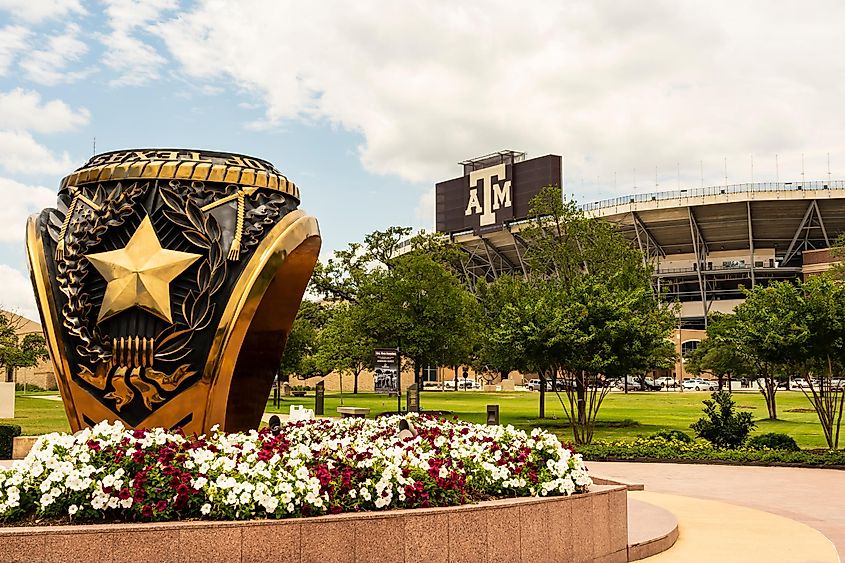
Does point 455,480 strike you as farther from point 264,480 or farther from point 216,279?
point 216,279

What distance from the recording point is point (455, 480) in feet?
25.0

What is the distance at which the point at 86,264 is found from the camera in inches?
331

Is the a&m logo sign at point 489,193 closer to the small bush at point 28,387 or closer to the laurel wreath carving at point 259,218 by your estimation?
the small bush at point 28,387

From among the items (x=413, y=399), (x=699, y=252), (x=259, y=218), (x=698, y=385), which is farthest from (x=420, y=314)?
(x=699, y=252)

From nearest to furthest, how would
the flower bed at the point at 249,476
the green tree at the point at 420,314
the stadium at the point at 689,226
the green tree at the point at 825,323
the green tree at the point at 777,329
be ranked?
the flower bed at the point at 249,476 → the green tree at the point at 825,323 → the green tree at the point at 777,329 → the green tree at the point at 420,314 → the stadium at the point at 689,226

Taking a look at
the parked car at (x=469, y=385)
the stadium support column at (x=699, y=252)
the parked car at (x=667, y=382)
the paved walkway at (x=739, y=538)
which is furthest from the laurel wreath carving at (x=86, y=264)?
the parked car at (x=469, y=385)

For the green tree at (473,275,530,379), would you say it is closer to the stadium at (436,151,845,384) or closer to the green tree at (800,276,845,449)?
the green tree at (800,276,845,449)

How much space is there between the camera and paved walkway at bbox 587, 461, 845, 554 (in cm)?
1205

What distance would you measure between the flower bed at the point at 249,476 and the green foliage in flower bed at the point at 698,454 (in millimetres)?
10650

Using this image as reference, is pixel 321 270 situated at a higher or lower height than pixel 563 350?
higher

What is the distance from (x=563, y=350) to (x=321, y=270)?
76.4ft

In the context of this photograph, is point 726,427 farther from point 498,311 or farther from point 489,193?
point 489,193

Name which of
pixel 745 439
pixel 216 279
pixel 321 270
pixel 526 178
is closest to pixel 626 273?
pixel 745 439

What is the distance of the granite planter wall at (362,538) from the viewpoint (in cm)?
621
